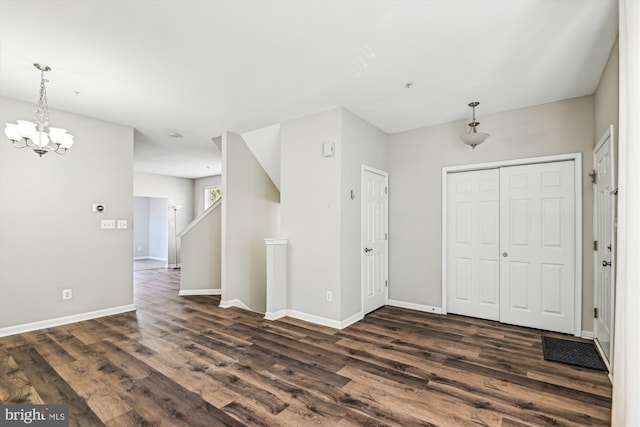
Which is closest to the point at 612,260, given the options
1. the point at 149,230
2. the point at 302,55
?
the point at 302,55

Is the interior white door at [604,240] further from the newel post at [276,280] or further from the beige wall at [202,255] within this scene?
the beige wall at [202,255]

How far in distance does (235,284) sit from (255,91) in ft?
10.2

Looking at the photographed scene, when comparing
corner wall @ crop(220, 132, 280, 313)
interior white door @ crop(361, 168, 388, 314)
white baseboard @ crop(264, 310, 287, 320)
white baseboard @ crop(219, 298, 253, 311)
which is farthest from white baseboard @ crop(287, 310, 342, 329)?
corner wall @ crop(220, 132, 280, 313)

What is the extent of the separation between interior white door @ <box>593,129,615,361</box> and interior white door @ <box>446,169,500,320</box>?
0.98 metres

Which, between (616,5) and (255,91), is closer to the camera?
(616,5)

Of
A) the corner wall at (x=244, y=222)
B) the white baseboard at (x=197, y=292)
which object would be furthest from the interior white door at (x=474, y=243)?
the white baseboard at (x=197, y=292)

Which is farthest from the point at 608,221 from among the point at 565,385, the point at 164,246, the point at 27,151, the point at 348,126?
the point at 164,246

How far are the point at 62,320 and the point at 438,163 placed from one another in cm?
565

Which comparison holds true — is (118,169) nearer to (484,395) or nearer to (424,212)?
(424,212)

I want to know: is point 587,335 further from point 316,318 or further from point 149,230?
point 149,230

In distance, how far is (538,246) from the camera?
3.74 metres

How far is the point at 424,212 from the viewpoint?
180 inches

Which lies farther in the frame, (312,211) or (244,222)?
→ (244,222)

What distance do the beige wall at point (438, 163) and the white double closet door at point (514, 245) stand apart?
162 mm
